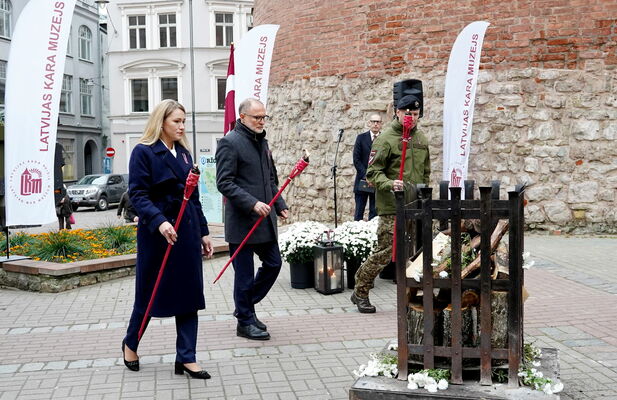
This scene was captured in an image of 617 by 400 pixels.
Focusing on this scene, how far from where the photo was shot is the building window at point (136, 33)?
1665 inches

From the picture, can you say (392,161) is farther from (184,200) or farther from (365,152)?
(365,152)

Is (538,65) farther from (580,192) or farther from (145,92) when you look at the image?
(145,92)

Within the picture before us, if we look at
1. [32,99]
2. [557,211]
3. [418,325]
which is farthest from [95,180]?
[418,325]

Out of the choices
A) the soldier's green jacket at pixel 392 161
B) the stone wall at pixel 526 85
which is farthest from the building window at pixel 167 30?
the soldier's green jacket at pixel 392 161

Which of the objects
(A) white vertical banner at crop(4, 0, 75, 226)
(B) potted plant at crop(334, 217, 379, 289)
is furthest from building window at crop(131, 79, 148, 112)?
(B) potted plant at crop(334, 217, 379, 289)

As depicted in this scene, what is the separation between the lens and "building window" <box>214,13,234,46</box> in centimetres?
4191

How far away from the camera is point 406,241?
3.69 meters

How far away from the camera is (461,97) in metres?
10.4

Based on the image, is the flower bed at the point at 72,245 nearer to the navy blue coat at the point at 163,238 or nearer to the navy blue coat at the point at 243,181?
the navy blue coat at the point at 243,181

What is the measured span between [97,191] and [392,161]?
72.1 feet

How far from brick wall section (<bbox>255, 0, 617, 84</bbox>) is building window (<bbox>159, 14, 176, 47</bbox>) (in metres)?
29.4

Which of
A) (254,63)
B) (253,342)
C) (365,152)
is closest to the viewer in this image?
(253,342)

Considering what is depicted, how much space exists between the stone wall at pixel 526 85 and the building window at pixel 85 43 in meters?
34.1

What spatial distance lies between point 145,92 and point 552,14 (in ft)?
112
